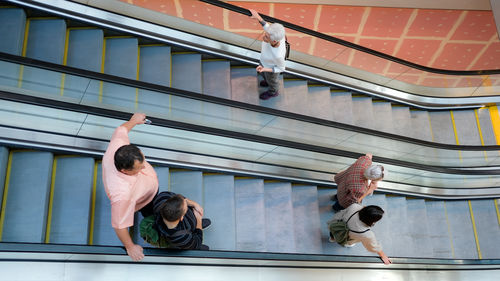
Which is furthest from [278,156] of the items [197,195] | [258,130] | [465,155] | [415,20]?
[415,20]

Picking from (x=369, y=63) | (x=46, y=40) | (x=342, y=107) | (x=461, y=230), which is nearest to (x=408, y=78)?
(x=369, y=63)

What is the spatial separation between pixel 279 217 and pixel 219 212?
882 millimetres

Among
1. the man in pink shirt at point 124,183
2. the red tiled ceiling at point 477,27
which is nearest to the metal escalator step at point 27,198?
the man in pink shirt at point 124,183

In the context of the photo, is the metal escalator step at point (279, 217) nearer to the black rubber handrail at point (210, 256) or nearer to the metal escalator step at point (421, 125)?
the black rubber handrail at point (210, 256)

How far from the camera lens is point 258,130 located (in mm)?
5266

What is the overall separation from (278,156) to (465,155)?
11.4 feet

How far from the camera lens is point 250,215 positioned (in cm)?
552

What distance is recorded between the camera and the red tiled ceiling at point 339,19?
31.5ft

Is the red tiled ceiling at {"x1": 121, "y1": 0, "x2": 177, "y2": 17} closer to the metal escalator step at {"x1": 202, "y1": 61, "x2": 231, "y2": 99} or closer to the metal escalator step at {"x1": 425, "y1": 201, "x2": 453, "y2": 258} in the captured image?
the metal escalator step at {"x1": 202, "y1": 61, "x2": 231, "y2": 99}

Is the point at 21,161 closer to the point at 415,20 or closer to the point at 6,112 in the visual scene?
the point at 6,112

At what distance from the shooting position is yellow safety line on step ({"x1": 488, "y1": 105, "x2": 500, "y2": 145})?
8762mm

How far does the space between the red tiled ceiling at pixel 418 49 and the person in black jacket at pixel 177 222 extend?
25.7ft

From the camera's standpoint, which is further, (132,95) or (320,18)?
(320,18)

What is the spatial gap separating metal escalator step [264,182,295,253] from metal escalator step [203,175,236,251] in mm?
585
